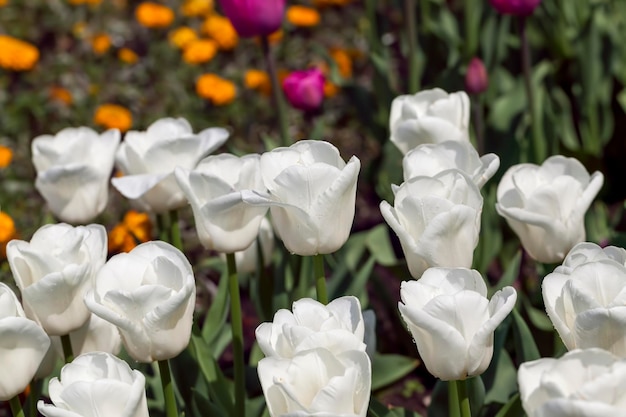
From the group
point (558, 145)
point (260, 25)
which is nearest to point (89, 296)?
point (260, 25)

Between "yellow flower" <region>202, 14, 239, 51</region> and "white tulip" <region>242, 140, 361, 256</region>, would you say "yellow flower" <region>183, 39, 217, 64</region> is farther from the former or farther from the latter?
"white tulip" <region>242, 140, 361, 256</region>

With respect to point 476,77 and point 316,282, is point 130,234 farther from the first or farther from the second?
point 476,77

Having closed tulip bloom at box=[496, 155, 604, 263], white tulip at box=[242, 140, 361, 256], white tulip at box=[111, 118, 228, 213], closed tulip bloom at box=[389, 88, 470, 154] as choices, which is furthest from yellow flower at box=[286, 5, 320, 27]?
white tulip at box=[242, 140, 361, 256]

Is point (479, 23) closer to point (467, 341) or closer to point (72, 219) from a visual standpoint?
point (72, 219)

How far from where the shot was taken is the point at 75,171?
5.91ft

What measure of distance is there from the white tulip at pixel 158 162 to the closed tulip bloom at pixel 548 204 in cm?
52

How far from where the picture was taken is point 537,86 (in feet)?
9.43

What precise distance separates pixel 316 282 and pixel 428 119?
0.42 metres

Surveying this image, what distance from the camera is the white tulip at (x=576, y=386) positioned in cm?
101

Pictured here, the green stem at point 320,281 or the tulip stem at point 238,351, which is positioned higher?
the green stem at point 320,281

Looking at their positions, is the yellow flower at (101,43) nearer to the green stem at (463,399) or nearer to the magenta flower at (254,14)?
the magenta flower at (254,14)

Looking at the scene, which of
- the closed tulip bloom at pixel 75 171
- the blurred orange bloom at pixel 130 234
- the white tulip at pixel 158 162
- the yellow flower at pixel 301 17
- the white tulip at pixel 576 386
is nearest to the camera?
the white tulip at pixel 576 386

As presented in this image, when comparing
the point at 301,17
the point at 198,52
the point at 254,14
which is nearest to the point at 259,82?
the point at 198,52

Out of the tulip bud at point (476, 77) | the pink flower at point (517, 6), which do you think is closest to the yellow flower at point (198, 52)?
the tulip bud at point (476, 77)
